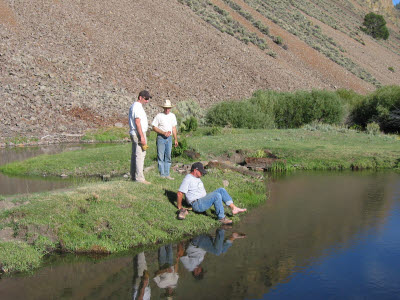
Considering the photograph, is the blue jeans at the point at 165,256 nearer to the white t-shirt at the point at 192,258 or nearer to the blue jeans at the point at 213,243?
the white t-shirt at the point at 192,258

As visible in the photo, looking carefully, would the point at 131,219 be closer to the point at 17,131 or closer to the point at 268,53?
the point at 17,131

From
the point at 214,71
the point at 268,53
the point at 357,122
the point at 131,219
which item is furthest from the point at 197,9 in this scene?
the point at 131,219

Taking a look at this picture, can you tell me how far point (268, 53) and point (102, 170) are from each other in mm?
46158

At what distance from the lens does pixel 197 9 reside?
210 feet

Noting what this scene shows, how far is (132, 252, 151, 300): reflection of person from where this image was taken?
7441mm

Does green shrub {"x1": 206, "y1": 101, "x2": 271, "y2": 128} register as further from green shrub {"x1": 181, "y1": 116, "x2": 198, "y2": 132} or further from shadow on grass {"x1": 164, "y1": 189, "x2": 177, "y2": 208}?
shadow on grass {"x1": 164, "y1": 189, "x2": 177, "y2": 208}

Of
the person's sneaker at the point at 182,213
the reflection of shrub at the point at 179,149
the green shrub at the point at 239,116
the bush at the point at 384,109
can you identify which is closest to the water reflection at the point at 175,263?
the person's sneaker at the point at 182,213

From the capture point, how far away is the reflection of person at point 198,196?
420 inches

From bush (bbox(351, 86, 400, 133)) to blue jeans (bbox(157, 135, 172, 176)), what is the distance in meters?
24.3

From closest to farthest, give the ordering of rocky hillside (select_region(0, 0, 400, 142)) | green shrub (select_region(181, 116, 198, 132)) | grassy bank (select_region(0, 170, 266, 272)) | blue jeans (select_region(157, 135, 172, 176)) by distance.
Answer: grassy bank (select_region(0, 170, 266, 272)), blue jeans (select_region(157, 135, 172, 176)), green shrub (select_region(181, 116, 198, 132)), rocky hillside (select_region(0, 0, 400, 142))

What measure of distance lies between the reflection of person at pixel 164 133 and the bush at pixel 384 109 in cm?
2430

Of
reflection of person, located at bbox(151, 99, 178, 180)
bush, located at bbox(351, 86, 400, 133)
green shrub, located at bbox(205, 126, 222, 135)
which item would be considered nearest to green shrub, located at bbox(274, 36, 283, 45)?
bush, located at bbox(351, 86, 400, 133)

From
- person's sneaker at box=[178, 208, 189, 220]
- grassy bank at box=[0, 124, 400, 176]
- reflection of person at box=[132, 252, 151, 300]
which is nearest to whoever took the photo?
reflection of person at box=[132, 252, 151, 300]

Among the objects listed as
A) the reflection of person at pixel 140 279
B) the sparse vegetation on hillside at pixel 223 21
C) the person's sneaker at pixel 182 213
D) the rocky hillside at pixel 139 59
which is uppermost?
the sparse vegetation on hillside at pixel 223 21
